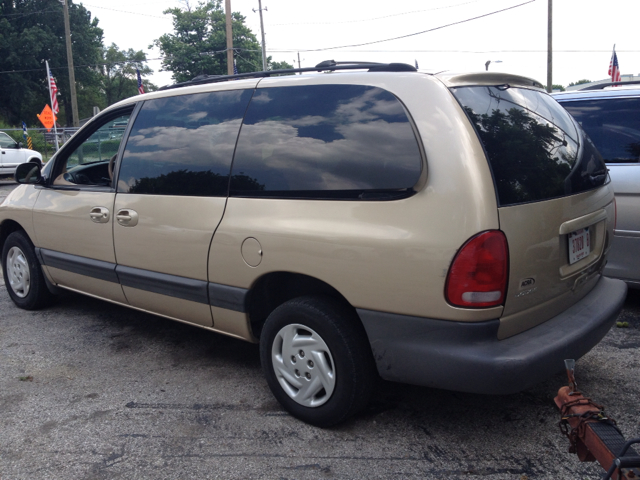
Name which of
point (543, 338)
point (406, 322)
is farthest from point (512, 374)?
point (406, 322)

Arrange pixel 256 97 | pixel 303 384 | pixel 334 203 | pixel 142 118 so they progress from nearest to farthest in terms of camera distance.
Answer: pixel 334 203, pixel 303 384, pixel 256 97, pixel 142 118

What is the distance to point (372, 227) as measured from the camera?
2.59m

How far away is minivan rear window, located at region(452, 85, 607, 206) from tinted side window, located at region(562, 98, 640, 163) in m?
1.55

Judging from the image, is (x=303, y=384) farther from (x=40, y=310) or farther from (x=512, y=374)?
(x=40, y=310)

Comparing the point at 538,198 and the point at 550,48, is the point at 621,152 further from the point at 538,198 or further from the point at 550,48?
the point at 550,48

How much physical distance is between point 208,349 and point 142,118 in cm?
167

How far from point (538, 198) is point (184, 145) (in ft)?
6.81

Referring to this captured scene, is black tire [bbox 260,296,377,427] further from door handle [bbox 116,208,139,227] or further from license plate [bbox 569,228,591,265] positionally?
door handle [bbox 116,208,139,227]

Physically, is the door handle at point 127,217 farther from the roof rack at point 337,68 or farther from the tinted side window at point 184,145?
the roof rack at point 337,68

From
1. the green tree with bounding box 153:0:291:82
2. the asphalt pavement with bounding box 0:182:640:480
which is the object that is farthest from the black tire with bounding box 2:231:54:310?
the green tree with bounding box 153:0:291:82

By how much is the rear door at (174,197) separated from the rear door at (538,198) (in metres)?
1.43

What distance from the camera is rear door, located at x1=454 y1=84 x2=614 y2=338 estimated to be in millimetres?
2479

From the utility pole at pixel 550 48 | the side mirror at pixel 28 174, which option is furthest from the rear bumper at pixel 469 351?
the utility pole at pixel 550 48

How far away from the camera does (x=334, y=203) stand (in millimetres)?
2752
